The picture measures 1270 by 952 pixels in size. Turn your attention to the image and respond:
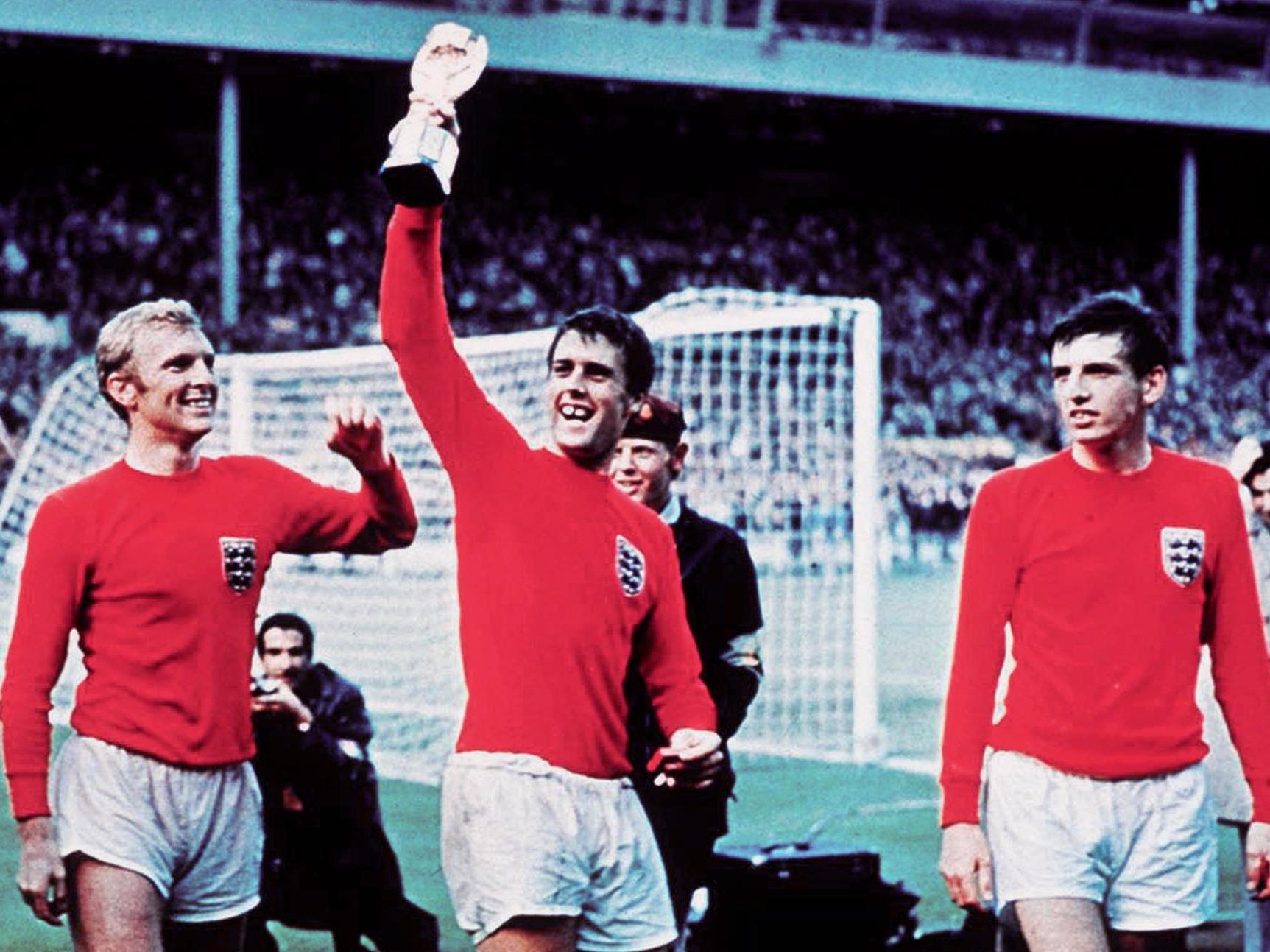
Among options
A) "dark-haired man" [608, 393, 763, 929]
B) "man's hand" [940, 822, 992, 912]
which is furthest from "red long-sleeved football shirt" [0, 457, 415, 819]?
"man's hand" [940, 822, 992, 912]

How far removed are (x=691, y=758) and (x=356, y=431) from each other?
79 centimetres

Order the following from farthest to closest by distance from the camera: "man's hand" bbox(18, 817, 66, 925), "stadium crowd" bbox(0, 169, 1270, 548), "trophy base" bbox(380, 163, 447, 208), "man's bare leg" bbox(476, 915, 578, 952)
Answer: "stadium crowd" bbox(0, 169, 1270, 548) < "man's hand" bbox(18, 817, 66, 925) < "man's bare leg" bbox(476, 915, 578, 952) < "trophy base" bbox(380, 163, 447, 208)

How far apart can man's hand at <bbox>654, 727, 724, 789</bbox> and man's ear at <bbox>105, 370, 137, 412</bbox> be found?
1128 mm

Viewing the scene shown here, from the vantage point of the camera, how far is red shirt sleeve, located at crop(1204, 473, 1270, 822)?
3.54 m

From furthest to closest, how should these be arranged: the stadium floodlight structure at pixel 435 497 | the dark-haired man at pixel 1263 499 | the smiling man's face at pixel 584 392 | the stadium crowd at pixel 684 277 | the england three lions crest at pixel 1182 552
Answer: the stadium crowd at pixel 684 277
the stadium floodlight structure at pixel 435 497
the dark-haired man at pixel 1263 499
the england three lions crest at pixel 1182 552
the smiling man's face at pixel 584 392

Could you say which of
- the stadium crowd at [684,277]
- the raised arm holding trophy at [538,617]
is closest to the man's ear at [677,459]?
the raised arm holding trophy at [538,617]

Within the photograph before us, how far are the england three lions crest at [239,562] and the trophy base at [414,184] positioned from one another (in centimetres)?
77

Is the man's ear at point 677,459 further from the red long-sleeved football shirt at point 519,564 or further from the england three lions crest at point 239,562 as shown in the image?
the england three lions crest at point 239,562

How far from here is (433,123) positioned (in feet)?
9.61

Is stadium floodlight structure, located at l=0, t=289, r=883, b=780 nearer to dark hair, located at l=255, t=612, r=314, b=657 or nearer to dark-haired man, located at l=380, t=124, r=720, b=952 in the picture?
dark hair, located at l=255, t=612, r=314, b=657

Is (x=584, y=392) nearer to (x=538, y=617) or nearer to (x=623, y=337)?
(x=623, y=337)

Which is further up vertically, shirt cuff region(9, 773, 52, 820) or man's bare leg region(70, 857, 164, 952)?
shirt cuff region(9, 773, 52, 820)

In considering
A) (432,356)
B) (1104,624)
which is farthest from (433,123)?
(1104,624)

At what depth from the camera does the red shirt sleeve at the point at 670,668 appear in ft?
11.1
